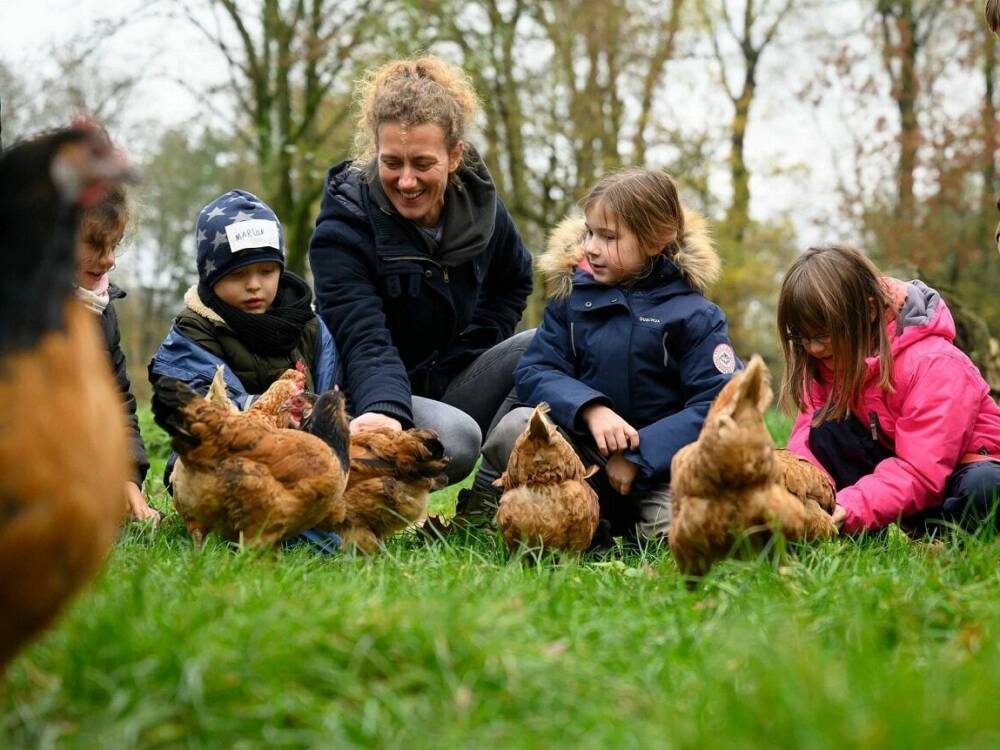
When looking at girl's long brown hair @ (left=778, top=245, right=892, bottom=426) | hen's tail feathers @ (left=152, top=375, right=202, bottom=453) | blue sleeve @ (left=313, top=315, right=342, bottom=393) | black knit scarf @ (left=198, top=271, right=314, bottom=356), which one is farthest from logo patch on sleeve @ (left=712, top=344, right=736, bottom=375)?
hen's tail feathers @ (left=152, top=375, right=202, bottom=453)

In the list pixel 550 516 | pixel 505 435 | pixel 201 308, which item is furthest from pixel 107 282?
pixel 550 516

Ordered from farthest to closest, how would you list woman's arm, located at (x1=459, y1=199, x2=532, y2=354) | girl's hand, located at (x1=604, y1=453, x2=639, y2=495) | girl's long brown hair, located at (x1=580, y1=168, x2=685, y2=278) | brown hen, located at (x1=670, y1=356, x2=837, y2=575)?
woman's arm, located at (x1=459, y1=199, x2=532, y2=354) < girl's long brown hair, located at (x1=580, y1=168, x2=685, y2=278) < girl's hand, located at (x1=604, y1=453, x2=639, y2=495) < brown hen, located at (x1=670, y1=356, x2=837, y2=575)

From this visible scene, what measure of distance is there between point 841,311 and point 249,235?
2.94 metres

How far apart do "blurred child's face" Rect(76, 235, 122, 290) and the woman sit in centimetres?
103

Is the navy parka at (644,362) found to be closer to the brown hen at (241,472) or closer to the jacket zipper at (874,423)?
the jacket zipper at (874,423)

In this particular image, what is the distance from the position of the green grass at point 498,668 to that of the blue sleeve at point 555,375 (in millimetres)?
1584

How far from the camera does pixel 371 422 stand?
4.70m

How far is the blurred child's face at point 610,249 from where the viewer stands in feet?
15.6

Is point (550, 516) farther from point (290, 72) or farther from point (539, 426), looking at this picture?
point (290, 72)

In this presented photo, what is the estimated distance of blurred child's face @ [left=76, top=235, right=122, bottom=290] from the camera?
449 centimetres

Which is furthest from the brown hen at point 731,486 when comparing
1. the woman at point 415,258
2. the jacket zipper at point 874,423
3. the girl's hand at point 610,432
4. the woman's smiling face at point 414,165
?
the woman's smiling face at point 414,165

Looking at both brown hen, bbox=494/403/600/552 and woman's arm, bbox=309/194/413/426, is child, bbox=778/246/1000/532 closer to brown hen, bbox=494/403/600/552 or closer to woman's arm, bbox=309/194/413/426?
brown hen, bbox=494/403/600/552

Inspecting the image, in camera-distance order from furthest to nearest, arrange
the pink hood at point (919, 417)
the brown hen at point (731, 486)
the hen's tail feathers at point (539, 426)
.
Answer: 1. the pink hood at point (919, 417)
2. the hen's tail feathers at point (539, 426)
3. the brown hen at point (731, 486)

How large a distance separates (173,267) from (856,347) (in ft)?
71.8
